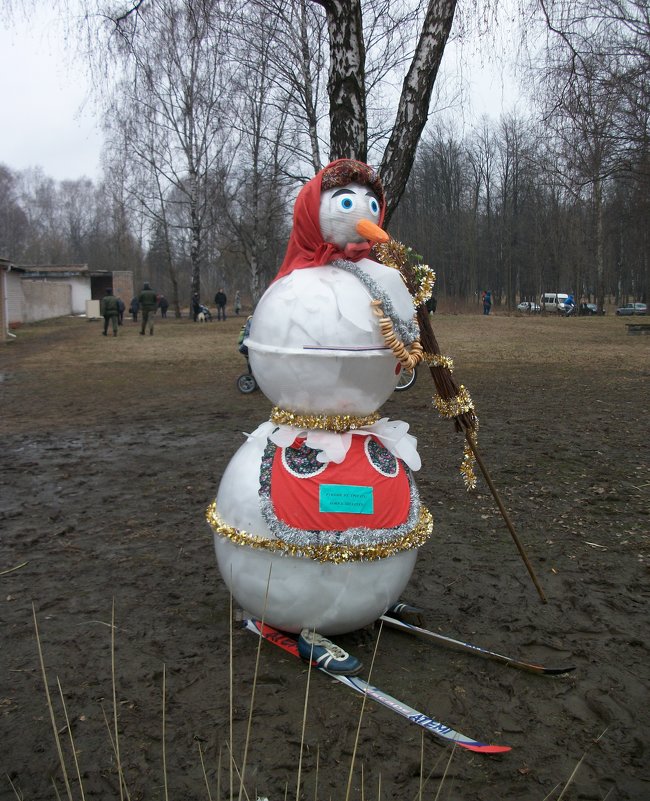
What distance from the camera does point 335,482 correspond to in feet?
9.28

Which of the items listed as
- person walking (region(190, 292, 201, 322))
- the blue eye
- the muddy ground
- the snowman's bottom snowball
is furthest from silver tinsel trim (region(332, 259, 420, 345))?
person walking (region(190, 292, 201, 322))

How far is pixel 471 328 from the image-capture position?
26.0m

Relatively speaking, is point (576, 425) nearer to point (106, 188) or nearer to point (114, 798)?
point (114, 798)

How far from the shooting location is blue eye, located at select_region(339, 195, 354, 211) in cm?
291

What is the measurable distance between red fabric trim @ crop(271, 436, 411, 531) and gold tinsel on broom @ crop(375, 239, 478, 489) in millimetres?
516

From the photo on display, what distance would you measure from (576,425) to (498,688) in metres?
5.55

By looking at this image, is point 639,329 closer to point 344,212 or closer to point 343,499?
point 344,212

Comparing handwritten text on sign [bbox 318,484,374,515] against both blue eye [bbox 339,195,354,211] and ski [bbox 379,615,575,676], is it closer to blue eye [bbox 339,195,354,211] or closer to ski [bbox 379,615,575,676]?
ski [bbox 379,615,575,676]

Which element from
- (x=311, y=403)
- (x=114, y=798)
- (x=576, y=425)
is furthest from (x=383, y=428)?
(x=576, y=425)

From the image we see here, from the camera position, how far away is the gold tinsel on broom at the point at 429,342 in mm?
3029

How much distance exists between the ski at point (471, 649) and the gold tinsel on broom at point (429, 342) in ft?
2.46

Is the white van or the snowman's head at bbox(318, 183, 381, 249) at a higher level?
the white van

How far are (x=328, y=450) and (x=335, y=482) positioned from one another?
135mm

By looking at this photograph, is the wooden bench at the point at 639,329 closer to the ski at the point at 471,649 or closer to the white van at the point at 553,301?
the ski at the point at 471,649
